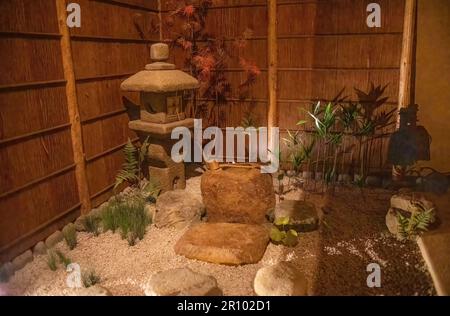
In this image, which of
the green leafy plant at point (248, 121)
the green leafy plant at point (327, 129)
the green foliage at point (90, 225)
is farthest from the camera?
the green leafy plant at point (248, 121)

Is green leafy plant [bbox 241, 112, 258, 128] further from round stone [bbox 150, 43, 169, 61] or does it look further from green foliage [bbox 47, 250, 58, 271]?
green foliage [bbox 47, 250, 58, 271]

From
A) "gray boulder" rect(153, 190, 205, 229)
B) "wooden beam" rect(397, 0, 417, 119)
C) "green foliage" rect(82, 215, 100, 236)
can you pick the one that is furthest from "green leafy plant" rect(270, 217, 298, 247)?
"wooden beam" rect(397, 0, 417, 119)

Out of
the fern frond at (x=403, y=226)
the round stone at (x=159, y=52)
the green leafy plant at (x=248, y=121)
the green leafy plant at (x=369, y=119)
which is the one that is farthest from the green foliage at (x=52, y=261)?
the green leafy plant at (x=369, y=119)

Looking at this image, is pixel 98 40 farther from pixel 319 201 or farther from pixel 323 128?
pixel 319 201

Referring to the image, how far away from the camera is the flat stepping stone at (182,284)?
3.22 metres

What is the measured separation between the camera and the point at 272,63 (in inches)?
247

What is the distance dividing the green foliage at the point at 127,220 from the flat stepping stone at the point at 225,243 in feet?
1.95

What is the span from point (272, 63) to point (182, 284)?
4.20 meters

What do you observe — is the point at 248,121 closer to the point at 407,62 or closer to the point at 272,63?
the point at 272,63

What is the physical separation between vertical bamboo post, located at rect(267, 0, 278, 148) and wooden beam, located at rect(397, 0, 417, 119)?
194 cm

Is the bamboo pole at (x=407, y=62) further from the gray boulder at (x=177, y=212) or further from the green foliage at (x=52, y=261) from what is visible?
the green foliage at (x=52, y=261)

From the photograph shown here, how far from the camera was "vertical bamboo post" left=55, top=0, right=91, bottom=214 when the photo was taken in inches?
173

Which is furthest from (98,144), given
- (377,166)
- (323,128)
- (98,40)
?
(377,166)

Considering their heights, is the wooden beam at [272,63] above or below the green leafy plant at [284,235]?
above
